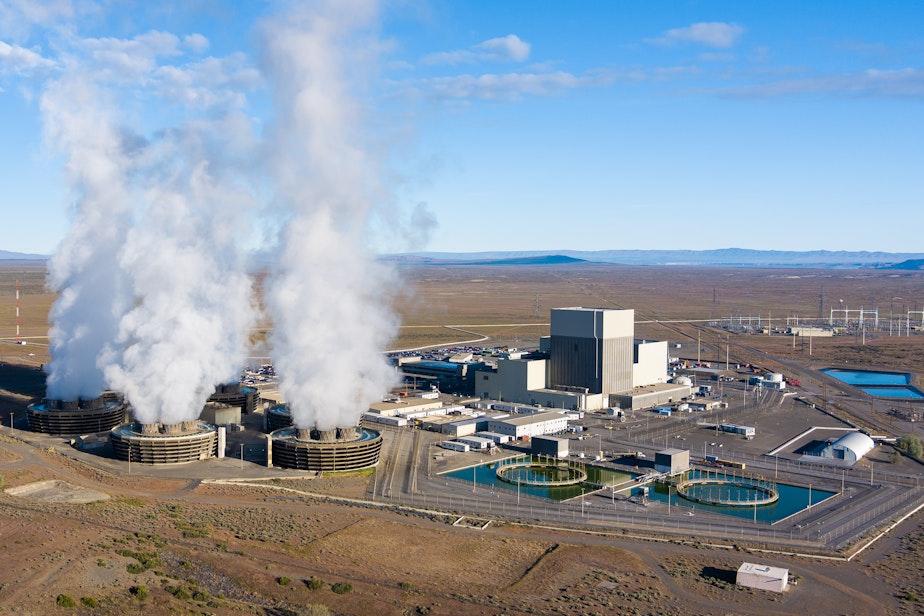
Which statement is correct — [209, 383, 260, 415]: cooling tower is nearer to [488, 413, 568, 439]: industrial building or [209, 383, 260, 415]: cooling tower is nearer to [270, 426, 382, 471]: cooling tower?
[270, 426, 382, 471]: cooling tower

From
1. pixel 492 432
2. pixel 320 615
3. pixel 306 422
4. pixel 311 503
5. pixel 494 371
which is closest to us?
pixel 320 615

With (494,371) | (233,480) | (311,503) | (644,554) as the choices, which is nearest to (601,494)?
(644,554)

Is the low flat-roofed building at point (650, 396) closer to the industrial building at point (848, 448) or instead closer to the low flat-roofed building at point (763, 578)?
the industrial building at point (848, 448)

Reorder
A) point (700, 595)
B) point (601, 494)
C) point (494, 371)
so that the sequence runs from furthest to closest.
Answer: point (494, 371) < point (601, 494) < point (700, 595)

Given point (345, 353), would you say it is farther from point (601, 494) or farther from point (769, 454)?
point (769, 454)

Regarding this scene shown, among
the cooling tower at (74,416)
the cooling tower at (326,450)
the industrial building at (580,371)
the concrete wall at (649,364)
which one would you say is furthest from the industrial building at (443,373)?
the cooling tower at (326,450)

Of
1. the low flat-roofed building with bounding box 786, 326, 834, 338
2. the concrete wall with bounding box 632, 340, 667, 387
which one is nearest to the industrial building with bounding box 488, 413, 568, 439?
the concrete wall with bounding box 632, 340, 667, 387
